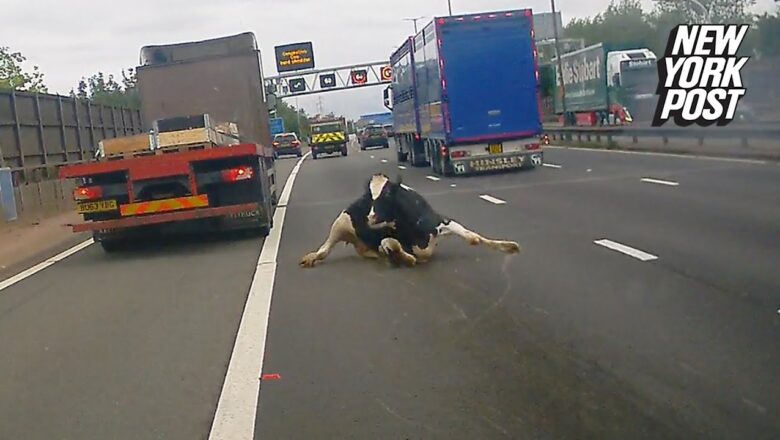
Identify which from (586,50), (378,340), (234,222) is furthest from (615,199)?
(586,50)

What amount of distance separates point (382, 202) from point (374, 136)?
2218 inches

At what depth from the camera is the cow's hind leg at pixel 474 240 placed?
11.6 meters

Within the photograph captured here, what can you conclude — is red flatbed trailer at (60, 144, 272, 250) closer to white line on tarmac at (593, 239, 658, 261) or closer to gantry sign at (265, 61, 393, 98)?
white line on tarmac at (593, 239, 658, 261)

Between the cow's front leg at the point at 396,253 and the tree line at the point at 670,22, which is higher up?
the tree line at the point at 670,22

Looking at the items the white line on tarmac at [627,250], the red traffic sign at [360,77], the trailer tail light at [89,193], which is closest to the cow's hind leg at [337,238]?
the white line on tarmac at [627,250]

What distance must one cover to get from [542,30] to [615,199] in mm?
87187

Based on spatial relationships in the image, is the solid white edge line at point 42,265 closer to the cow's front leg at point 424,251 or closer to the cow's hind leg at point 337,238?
the cow's hind leg at point 337,238

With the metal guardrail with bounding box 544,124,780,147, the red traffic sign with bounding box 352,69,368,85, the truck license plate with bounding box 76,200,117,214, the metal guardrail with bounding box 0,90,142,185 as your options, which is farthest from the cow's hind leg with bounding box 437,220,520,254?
the red traffic sign with bounding box 352,69,368,85

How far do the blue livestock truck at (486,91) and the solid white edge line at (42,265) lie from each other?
1067 cm

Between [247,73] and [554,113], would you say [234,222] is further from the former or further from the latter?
[554,113]

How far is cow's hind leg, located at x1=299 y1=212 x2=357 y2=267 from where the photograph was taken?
11.7 m

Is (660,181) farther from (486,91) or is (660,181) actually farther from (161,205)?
(161,205)

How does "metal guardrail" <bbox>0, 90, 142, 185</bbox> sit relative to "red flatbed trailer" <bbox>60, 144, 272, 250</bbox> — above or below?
above

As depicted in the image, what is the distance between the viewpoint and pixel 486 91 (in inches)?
991
